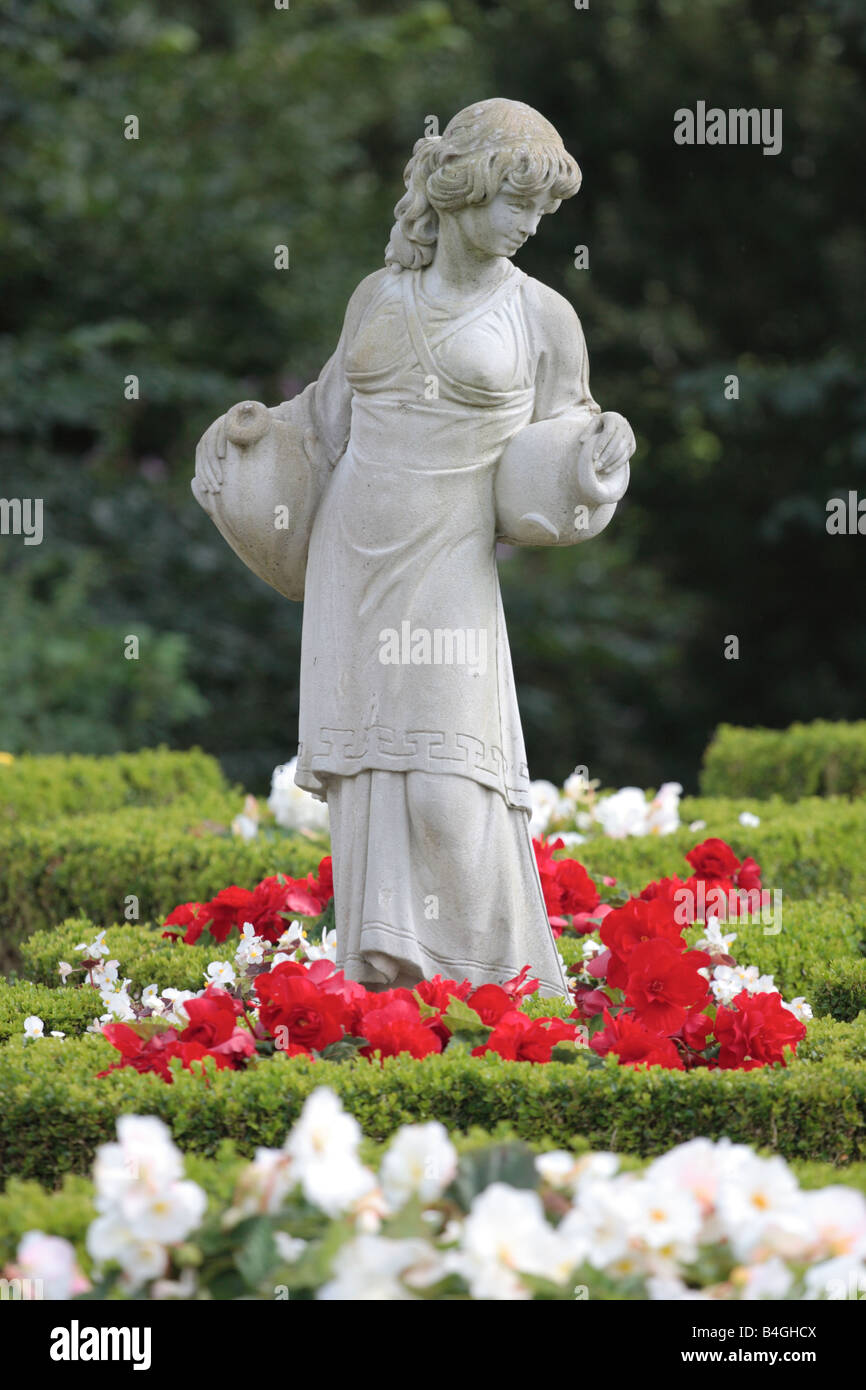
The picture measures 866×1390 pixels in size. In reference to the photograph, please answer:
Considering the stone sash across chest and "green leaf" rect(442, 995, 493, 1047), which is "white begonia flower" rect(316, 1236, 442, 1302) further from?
the stone sash across chest

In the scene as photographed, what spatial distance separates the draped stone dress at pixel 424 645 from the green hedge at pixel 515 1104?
0.59 metres

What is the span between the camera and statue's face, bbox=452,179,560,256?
181 inches

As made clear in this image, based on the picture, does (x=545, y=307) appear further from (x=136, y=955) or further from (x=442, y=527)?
(x=136, y=955)

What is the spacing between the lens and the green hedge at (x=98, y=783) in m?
8.33

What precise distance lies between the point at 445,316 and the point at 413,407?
24cm

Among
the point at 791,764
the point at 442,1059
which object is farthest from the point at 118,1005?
the point at 791,764

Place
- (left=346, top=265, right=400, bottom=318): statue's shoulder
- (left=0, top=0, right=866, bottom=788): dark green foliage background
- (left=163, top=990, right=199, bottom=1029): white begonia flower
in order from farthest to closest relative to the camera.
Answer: (left=0, top=0, right=866, bottom=788): dark green foliage background → (left=346, top=265, right=400, bottom=318): statue's shoulder → (left=163, top=990, right=199, bottom=1029): white begonia flower

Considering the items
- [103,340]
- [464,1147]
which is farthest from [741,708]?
[464,1147]

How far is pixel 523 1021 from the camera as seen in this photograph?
4359mm

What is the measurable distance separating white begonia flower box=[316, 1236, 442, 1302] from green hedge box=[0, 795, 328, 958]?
13.1ft

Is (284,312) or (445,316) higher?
(284,312)

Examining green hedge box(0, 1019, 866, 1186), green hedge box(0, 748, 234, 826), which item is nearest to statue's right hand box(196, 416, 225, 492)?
green hedge box(0, 1019, 866, 1186)

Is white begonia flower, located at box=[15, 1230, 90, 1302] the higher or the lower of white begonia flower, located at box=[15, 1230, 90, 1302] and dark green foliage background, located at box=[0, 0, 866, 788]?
the lower
